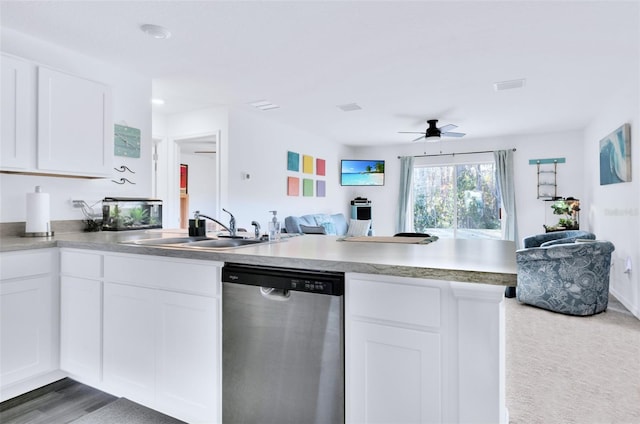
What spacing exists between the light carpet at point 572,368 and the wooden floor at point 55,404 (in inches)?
93.9

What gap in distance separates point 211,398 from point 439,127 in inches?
202

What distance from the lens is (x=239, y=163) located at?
4.82m

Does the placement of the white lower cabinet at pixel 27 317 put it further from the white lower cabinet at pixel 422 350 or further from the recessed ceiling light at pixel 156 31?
the white lower cabinet at pixel 422 350

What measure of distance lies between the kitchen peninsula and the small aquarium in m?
1.17

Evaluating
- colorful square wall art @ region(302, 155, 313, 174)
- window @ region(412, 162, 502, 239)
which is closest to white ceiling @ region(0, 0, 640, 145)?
colorful square wall art @ region(302, 155, 313, 174)

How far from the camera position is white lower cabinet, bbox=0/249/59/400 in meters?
2.01

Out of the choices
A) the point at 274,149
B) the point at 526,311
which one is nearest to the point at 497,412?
the point at 526,311

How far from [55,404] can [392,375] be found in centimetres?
204

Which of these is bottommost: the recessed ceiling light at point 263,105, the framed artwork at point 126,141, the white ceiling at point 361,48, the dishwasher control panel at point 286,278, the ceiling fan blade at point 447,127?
the dishwasher control panel at point 286,278

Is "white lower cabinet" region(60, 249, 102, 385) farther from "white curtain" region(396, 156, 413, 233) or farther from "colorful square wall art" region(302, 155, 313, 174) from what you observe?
"white curtain" region(396, 156, 413, 233)

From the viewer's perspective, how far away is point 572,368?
246 cm

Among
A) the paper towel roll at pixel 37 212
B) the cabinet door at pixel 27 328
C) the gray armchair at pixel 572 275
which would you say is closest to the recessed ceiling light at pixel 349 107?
the gray armchair at pixel 572 275

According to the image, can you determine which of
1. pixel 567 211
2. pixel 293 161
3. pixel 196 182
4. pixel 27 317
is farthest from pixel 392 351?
pixel 196 182

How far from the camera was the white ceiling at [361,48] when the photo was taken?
2.31 m
